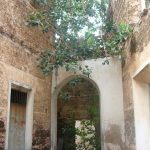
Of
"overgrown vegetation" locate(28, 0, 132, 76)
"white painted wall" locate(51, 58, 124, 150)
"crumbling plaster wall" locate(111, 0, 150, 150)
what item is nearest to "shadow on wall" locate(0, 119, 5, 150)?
"overgrown vegetation" locate(28, 0, 132, 76)

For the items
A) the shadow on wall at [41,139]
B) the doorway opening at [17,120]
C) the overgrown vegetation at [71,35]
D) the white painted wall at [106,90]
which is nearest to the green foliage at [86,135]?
the white painted wall at [106,90]

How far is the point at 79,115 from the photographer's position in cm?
1223

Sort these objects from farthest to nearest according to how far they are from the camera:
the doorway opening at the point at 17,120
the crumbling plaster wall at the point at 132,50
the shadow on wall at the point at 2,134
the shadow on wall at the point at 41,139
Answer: the shadow on wall at the point at 41,139, the doorway opening at the point at 17,120, the shadow on wall at the point at 2,134, the crumbling plaster wall at the point at 132,50

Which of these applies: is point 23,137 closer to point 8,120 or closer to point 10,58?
point 8,120

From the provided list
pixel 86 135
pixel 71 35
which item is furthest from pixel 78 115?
pixel 71 35

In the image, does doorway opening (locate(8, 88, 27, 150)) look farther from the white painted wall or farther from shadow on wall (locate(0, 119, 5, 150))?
the white painted wall

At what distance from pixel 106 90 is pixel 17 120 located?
8.76 ft

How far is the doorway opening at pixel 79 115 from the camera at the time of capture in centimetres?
1156

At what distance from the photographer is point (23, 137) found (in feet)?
24.6

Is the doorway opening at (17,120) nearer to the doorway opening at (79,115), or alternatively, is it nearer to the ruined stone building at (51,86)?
the ruined stone building at (51,86)

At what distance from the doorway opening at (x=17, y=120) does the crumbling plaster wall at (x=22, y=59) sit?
0.33 metres

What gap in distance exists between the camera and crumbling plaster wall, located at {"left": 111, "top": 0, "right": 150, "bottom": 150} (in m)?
6.04

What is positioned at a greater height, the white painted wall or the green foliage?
the white painted wall

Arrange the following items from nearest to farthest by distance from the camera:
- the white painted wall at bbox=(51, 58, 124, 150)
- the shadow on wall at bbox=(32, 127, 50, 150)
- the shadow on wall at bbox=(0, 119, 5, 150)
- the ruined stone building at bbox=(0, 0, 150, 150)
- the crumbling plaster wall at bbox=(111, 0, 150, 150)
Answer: the crumbling plaster wall at bbox=(111, 0, 150, 150)
the shadow on wall at bbox=(0, 119, 5, 150)
the ruined stone building at bbox=(0, 0, 150, 150)
the shadow on wall at bbox=(32, 127, 50, 150)
the white painted wall at bbox=(51, 58, 124, 150)
